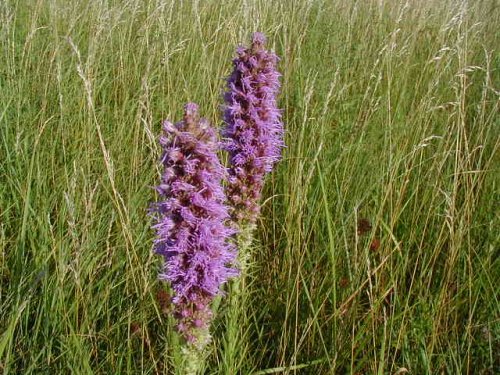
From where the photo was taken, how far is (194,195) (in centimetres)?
133

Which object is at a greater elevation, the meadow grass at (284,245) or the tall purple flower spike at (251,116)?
the tall purple flower spike at (251,116)

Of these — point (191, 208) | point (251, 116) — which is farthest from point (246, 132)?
point (191, 208)

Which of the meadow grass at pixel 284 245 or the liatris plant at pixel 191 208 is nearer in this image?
the liatris plant at pixel 191 208

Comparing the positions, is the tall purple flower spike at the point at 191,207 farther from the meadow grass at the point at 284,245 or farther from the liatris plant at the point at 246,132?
the liatris plant at the point at 246,132

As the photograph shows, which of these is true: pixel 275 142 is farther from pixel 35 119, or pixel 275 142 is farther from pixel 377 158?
pixel 35 119

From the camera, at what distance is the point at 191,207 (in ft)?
4.45

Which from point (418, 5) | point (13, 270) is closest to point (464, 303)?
point (13, 270)

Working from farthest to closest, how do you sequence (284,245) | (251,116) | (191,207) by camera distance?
(284,245), (251,116), (191,207)

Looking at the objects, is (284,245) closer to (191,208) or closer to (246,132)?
→ (246,132)

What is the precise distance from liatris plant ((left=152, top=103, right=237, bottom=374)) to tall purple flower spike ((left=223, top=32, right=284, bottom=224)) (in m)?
0.54

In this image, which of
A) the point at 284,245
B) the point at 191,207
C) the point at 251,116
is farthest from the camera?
the point at 284,245

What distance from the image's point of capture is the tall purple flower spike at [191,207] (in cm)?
132

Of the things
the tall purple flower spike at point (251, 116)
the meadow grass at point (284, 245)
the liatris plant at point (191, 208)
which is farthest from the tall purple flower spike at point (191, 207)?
the tall purple flower spike at point (251, 116)

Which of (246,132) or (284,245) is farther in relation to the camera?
(284,245)
